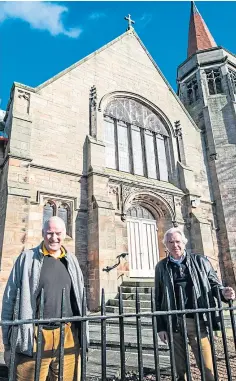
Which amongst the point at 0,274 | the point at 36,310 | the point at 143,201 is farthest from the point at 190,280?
the point at 143,201

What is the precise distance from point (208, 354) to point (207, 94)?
15.7 m

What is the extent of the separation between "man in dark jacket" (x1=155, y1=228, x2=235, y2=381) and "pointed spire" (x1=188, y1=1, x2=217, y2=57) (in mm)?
19022

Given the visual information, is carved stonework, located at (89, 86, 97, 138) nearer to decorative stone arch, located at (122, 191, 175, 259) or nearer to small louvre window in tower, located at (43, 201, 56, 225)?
decorative stone arch, located at (122, 191, 175, 259)

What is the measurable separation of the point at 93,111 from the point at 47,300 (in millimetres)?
10184

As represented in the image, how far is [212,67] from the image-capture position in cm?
1719

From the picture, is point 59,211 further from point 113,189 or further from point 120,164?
point 120,164

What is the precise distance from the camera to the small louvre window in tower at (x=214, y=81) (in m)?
16.6

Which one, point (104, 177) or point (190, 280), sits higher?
point (104, 177)

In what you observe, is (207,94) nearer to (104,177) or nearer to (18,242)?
(104,177)

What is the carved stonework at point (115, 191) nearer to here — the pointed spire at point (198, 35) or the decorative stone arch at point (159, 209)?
the decorative stone arch at point (159, 209)

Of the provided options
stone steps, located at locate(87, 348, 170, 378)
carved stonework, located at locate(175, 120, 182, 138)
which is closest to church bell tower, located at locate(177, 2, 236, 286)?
carved stonework, located at locate(175, 120, 182, 138)

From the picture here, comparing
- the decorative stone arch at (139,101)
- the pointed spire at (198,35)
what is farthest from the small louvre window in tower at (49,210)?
the pointed spire at (198,35)

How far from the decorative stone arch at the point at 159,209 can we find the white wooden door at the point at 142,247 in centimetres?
23

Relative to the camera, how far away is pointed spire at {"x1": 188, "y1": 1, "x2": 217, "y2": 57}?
19.3 metres
